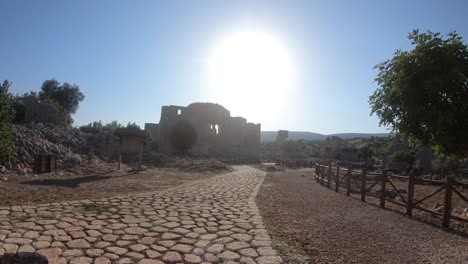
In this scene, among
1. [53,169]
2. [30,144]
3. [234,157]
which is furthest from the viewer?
[234,157]

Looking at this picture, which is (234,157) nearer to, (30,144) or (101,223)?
(30,144)

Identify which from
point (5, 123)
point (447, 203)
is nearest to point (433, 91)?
point (447, 203)

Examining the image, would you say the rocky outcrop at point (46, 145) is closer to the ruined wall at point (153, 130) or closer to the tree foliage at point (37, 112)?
the tree foliage at point (37, 112)

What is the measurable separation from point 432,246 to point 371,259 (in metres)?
1.59

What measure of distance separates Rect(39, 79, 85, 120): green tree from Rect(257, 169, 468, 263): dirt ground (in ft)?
140

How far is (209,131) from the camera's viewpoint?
134 ft

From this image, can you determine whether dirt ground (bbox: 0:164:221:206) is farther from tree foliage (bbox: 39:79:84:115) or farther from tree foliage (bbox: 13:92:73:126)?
tree foliage (bbox: 39:79:84:115)

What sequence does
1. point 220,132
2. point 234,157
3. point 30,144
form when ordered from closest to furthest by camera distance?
1. point 30,144
2. point 234,157
3. point 220,132

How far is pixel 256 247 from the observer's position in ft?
17.0

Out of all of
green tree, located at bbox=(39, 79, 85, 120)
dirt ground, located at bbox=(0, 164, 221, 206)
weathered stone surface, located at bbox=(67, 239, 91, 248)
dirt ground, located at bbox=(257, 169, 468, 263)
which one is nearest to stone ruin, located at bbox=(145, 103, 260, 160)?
green tree, located at bbox=(39, 79, 85, 120)

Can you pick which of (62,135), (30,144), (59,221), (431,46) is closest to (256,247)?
(59,221)

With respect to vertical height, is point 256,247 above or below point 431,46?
below

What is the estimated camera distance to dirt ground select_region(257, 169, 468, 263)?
16.7 ft

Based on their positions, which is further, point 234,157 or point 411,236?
point 234,157
